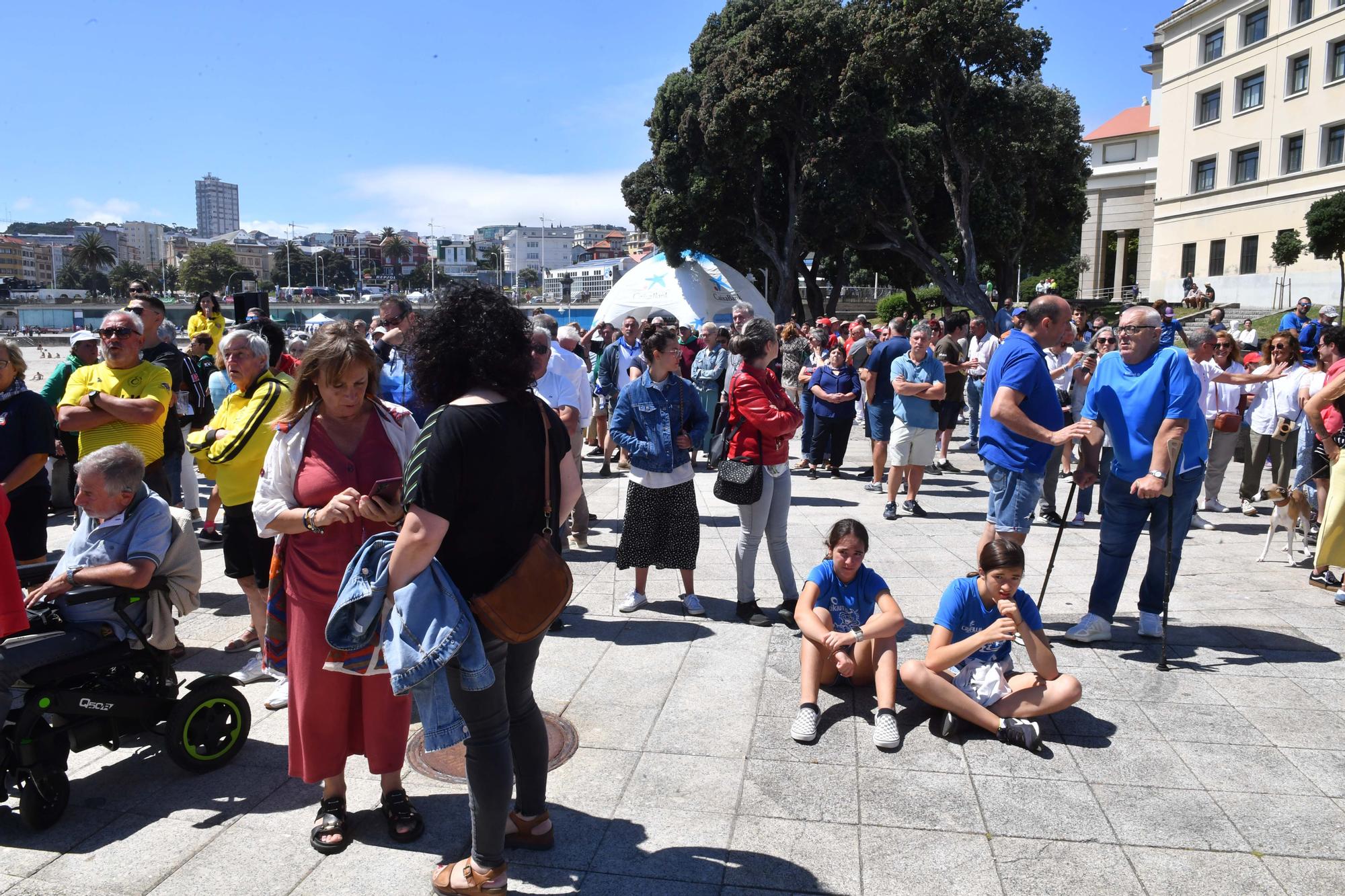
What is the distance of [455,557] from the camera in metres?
2.62

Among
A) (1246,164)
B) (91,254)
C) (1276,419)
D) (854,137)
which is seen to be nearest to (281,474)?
(1276,419)

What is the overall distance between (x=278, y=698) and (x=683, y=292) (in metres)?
22.9

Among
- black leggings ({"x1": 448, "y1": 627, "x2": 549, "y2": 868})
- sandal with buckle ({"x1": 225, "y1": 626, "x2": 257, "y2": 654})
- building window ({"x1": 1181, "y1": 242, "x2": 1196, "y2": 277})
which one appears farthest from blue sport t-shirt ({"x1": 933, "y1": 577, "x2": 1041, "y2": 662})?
building window ({"x1": 1181, "y1": 242, "x2": 1196, "y2": 277})

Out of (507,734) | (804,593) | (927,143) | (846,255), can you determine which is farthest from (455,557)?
(846,255)

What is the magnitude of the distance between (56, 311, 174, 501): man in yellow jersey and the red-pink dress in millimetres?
2514

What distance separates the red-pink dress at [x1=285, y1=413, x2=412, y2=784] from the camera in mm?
3107

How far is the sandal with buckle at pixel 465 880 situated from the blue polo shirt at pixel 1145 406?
392 centimetres

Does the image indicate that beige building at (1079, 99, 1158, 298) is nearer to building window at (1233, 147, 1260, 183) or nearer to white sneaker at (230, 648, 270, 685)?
building window at (1233, 147, 1260, 183)

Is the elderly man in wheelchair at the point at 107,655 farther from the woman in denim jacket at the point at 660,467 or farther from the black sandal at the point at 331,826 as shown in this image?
the woman in denim jacket at the point at 660,467

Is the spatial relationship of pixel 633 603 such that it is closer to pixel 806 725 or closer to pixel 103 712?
pixel 806 725

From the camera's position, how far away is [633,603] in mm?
5820

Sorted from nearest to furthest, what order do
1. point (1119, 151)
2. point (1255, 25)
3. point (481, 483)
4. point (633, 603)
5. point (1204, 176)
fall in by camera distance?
1. point (481, 483)
2. point (633, 603)
3. point (1255, 25)
4. point (1204, 176)
5. point (1119, 151)

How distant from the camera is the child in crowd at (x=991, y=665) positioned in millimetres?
3904

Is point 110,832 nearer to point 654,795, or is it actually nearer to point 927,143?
point 654,795
